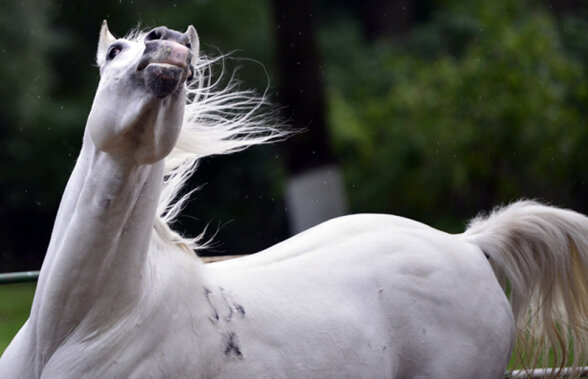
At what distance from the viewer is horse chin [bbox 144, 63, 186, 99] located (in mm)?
2316

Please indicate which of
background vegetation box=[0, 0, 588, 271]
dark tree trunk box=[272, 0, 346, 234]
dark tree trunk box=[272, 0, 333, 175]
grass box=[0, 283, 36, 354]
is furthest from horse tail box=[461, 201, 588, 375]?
background vegetation box=[0, 0, 588, 271]

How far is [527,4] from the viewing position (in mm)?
14398

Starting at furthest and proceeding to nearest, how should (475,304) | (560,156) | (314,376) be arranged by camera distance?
(560,156) → (475,304) → (314,376)

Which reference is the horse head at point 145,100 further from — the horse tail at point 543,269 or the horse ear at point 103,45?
the horse tail at point 543,269

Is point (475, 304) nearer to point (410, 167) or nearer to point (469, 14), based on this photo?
point (410, 167)

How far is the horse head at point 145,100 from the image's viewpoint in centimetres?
234

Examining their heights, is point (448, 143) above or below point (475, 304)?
below

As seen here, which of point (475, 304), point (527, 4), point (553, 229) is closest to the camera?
point (475, 304)

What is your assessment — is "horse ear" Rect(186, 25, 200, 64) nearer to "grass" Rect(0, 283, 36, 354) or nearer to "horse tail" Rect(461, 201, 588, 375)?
"horse tail" Rect(461, 201, 588, 375)

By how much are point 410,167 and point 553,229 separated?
8.88m

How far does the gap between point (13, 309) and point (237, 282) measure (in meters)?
5.61

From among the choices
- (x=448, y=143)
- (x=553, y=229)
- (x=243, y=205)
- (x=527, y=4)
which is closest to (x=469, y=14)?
(x=527, y=4)

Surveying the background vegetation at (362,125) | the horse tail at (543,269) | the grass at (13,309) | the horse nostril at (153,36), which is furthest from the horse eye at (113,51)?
the background vegetation at (362,125)

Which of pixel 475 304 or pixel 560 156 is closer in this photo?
pixel 475 304
